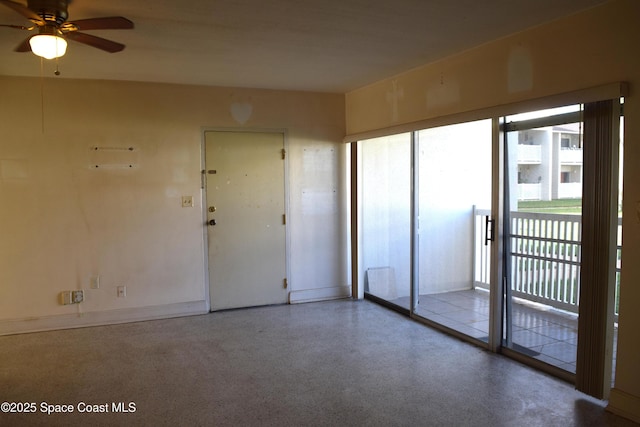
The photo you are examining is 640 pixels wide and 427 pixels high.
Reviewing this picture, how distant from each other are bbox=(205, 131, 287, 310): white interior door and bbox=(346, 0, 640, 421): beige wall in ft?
6.63

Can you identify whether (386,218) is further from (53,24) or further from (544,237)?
(53,24)

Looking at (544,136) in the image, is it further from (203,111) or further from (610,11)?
(203,111)

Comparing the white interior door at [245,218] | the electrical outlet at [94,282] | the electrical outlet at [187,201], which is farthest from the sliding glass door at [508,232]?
the electrical outlet at [94,282]

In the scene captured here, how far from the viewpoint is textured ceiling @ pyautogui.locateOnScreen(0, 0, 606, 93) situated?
8.91 feet

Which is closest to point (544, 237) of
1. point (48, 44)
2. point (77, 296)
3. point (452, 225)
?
point (452, 225)

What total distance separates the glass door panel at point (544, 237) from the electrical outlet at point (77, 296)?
4003 mm

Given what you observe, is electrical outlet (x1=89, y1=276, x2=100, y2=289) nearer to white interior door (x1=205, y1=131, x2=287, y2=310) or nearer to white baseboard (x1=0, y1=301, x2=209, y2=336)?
white baseboard (x1=0, y1=301, x2=209, y2=336)

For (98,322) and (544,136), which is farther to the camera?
(98,322)

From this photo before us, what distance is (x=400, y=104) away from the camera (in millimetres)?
4496

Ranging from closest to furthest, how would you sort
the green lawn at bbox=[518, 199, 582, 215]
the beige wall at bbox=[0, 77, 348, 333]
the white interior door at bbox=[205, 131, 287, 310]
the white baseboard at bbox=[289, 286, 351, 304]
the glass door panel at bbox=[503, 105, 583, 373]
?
the green lawn at bbox=[518, 199, 582, 215] < the glass door panel at bbox=[503, 105, 583, 373] < the beige wall at bbox=[0, 77, 348, 333] < the white interior door at bbox=[205, 131, 287, 310] < the white baseboard at bbox=[289, 286, 351, 304]

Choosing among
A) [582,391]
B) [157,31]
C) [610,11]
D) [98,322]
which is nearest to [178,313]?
[98,322]

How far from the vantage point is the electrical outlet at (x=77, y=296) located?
447 cm

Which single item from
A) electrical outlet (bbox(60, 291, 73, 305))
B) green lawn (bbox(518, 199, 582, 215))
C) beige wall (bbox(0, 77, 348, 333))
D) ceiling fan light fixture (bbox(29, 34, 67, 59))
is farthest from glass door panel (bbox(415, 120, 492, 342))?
electrical outlet (bbox(60, 291, 73, 305))

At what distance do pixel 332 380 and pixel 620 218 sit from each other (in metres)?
2.15
